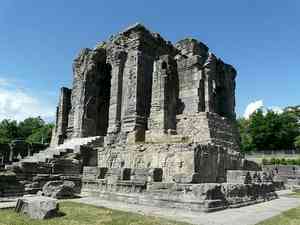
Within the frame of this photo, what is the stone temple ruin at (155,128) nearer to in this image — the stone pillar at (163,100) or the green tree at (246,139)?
the stone pillar at (163,100)

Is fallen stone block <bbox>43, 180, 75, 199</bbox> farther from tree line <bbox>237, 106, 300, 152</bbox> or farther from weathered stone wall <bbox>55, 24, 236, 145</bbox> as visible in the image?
tree line <bbox>237, 106, 300, 152</bbox>

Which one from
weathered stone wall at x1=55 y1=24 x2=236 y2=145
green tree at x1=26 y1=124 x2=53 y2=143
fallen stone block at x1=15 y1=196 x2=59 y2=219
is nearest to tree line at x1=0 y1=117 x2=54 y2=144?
green tree at x1=26 y1=124 x2=53 y2=143

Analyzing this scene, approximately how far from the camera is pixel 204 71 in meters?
19.7

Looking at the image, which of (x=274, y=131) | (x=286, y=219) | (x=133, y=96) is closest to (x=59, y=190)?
(x=286, y=219)

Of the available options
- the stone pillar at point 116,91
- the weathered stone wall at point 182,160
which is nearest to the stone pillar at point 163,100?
the weathered stone wall at point 182,160

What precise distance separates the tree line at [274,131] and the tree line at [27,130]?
1431 inches

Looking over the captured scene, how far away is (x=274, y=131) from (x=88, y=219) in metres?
54.1

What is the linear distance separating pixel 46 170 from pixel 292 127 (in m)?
51.0

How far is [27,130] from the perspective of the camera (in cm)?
6544

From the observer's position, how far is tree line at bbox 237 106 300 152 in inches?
2160

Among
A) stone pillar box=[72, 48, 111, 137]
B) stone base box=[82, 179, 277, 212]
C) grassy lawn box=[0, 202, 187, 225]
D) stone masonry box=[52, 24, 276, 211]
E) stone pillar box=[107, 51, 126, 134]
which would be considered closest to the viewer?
grassy lawn box=[0, 202, 187, 225]

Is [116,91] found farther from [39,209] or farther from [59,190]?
[39,209]

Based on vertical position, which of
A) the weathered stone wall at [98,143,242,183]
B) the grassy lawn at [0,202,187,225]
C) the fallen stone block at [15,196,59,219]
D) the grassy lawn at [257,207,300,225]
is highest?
the weathered stone wall at [98,143,242,183]

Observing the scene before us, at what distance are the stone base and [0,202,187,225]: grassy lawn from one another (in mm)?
1795
